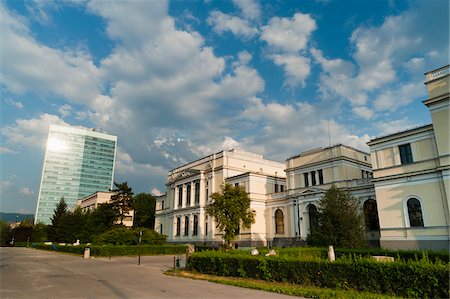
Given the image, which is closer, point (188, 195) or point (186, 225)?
point (186, 225)

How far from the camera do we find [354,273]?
1223cm

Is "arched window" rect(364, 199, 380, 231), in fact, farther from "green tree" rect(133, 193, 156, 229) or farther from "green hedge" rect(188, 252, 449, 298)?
"green tree" rect(133, 193, 156, 229)

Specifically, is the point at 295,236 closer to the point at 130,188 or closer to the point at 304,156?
the point at 304,156

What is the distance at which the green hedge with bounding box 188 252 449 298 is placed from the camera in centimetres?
1057

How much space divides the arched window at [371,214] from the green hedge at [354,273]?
21.8 m

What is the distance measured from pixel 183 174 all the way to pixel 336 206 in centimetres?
3875

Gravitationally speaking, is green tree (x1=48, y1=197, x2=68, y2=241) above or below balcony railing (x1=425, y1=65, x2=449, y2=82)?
below

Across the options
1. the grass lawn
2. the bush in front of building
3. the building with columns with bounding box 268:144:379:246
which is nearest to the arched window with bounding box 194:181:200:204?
the bush in front of building

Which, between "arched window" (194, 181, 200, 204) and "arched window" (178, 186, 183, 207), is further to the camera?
"arched window" (178, 186, 183, 207)

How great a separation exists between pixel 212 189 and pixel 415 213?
107ft

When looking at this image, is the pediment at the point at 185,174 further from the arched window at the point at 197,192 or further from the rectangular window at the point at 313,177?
the rectangular window at the point at 313,177

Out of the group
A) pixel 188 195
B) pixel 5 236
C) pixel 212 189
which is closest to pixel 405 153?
pixel 212 189

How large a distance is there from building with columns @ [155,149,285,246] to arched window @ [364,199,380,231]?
52.9 ft

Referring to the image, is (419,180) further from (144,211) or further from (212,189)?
(144,211)
